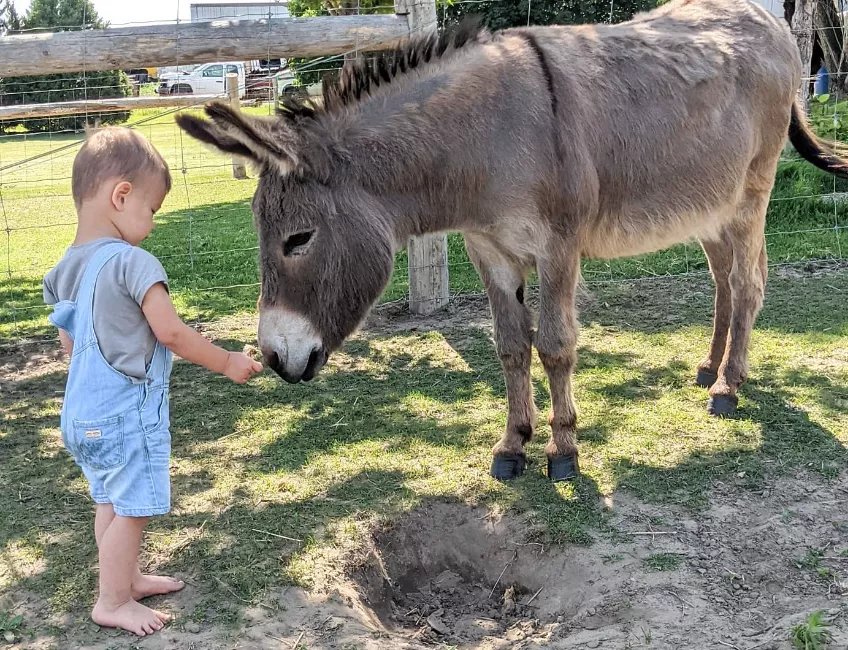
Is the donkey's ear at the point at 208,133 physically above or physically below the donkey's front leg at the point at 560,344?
above

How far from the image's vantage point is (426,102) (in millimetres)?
3260

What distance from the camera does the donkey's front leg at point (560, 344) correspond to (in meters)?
3.46

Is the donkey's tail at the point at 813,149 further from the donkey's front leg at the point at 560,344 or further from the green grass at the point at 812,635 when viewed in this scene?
the green grass at the point at 812,635

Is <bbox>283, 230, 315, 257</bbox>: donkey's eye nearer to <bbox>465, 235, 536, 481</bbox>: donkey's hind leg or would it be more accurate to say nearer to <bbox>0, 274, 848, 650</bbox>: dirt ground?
<bbox>465, 235, 536, 481</bbox>: donkey's hind leg

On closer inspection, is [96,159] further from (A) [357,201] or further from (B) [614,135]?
(B) [614,135]

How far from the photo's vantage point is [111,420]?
2436 mm

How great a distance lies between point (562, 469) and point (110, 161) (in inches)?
93.3

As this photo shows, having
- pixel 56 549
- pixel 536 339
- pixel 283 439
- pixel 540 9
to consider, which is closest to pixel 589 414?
pixel 536 339

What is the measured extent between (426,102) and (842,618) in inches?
96.7

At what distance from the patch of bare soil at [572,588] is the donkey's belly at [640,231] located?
1.22 metres

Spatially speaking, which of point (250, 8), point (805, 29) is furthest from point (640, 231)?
point (250, 8)

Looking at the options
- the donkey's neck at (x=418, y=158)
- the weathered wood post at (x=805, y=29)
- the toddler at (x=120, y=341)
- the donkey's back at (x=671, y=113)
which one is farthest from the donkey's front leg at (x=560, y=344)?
the weathered wood post at (x=805, y=29)

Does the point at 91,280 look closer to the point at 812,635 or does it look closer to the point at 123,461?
the point at 123,461

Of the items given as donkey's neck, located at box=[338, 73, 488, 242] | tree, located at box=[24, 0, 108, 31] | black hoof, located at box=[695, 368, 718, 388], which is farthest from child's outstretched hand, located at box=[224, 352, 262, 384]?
tree, located at box=[24, 0, 108, 31]
